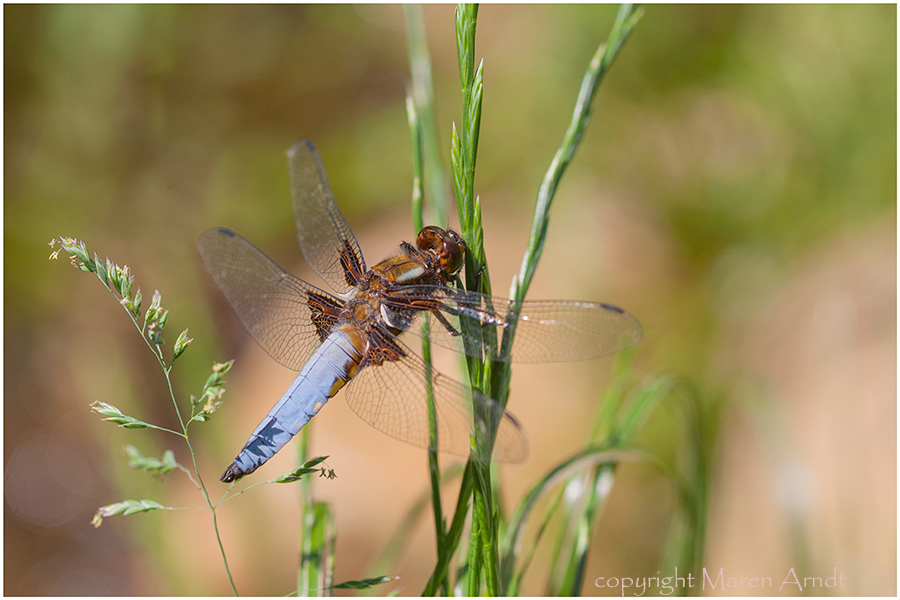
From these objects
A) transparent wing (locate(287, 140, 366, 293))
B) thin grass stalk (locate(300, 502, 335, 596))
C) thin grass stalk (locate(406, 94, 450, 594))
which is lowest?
thin grass stalk (locate(300, 502, 335, 596))

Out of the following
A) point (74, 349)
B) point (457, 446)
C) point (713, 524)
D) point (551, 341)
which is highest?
point (74, 349)

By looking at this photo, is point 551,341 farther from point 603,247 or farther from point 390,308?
point 603,247

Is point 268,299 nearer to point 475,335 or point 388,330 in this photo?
point 388,330

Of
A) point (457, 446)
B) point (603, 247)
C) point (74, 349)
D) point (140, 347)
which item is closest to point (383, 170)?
point (603, 247)

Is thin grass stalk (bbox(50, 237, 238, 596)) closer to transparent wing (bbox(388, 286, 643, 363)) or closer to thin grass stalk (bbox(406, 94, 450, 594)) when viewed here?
thin grass stalk (bbox(406, 94, 450, 594))

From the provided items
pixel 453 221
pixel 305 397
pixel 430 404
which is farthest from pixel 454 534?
pixel 453 221

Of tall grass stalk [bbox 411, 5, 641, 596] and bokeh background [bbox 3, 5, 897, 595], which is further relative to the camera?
bokeh background [bbox 3, 5, 897, 595]

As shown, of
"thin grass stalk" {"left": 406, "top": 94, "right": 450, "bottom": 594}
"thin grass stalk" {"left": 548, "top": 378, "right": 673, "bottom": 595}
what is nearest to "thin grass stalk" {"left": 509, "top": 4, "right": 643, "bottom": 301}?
"thin grass stalk" {"left": 406, "top": 94, "right": 450, "bottom": 594}
